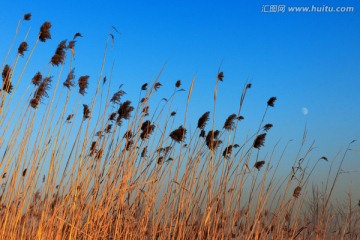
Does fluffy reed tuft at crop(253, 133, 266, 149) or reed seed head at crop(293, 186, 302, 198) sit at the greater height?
fluffy reed tuft at crop(253, 133, 266, 149)

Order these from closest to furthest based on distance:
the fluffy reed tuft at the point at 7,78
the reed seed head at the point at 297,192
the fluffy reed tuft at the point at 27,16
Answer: the fluffy reed tuft at the point at 7,78 < the fluffy reed tuft at the point at 27,16 < the reed seed head at the point at 297,192

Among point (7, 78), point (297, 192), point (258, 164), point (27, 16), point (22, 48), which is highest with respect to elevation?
point (27, 16)

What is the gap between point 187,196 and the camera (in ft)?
12.3

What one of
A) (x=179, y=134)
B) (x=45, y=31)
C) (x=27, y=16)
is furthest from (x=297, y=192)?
(x=27, y=16)

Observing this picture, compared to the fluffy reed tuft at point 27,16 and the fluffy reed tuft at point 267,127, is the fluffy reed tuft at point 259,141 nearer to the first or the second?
the fluffy reed tuft at point 267,127

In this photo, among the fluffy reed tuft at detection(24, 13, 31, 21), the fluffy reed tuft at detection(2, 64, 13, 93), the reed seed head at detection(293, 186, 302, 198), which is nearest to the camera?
the fluffy reed tuft at detection(2, 64, 13, 93)

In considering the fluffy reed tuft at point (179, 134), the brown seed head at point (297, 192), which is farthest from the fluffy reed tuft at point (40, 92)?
the brown seed head at point (297, 192)

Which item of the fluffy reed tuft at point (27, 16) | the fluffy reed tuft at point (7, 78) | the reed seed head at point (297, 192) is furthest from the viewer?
the reed seed head at point (297, 192)

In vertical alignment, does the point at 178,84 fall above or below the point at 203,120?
above

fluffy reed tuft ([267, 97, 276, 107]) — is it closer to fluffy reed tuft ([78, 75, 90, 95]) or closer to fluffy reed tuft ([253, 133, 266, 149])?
fluffy reed tuft ([253, 133, 266, 149])

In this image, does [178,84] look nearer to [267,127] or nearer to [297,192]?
[267,127]

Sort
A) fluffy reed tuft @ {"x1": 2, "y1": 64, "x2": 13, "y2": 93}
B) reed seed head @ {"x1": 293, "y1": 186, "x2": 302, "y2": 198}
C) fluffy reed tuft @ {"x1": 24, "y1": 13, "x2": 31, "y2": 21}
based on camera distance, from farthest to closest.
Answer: reed seed head @ {"x1": 293, "y1": 186, "x2": 302, "y2": 198}, fluffy reed tuft @ {"x1": 24, "y1": 13, "x2": 31, "y2": 21}, fluffy reed tuft @ {"x1": 2, "y1": 64, "x2": 13, "y2": 93}

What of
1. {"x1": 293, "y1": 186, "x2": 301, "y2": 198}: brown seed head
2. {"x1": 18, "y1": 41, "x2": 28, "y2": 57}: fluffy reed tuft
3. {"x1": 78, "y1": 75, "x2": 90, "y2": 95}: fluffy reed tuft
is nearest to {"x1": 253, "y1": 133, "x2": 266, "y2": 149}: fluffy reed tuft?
{"x1": 293, "y1": 186, "x2": 301, "y2": 198}: brown seed head

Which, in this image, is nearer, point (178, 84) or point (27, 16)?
point (27, 16)
